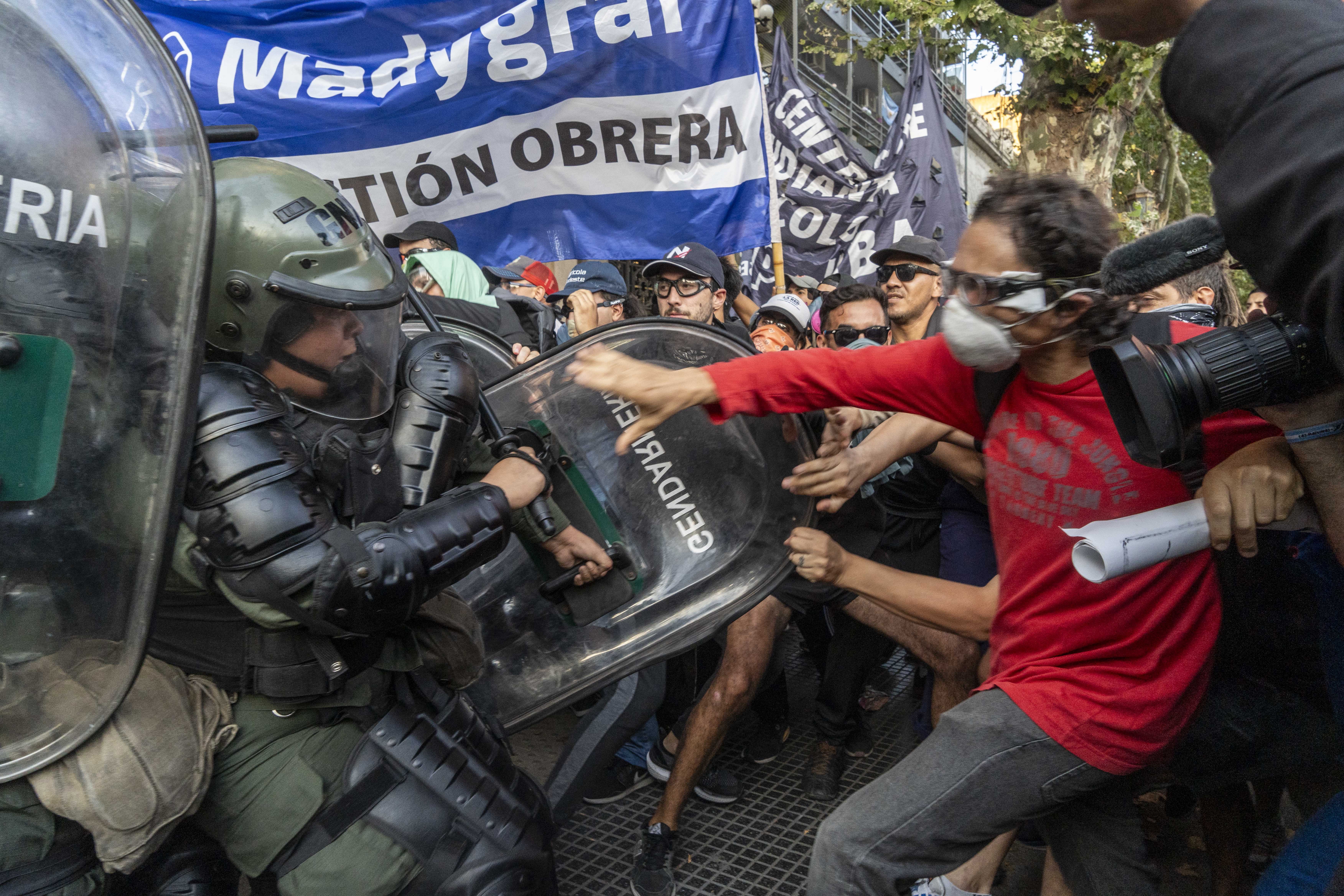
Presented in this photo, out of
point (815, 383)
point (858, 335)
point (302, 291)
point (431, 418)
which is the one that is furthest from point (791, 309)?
point (302, 291)

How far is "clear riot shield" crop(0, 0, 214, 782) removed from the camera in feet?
4.85

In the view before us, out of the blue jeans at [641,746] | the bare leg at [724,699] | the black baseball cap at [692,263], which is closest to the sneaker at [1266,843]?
the bare leg at [724,699]

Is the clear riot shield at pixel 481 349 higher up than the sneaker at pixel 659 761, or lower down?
higher up

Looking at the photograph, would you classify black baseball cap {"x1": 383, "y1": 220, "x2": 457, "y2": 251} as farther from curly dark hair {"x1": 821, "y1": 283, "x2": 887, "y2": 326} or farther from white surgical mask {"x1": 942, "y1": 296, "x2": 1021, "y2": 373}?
white surgical mask {"x1": 942, "y1": 296, "x2": 1021, "y2": 373}

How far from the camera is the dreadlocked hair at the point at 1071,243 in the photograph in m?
1.81

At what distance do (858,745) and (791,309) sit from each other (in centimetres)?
204

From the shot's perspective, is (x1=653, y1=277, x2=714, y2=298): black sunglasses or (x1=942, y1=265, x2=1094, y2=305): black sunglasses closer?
(x1=942, y1=265, x2=1094, y2=305): black sunglasses

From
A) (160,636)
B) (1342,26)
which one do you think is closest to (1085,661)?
(1342,26)

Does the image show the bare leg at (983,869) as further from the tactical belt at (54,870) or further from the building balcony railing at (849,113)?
the building balcony railing at (849,113)

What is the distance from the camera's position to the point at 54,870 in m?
1.68

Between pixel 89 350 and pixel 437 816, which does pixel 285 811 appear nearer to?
pixel 437 816

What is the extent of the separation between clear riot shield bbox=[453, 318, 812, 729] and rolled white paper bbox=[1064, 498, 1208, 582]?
3.30ft

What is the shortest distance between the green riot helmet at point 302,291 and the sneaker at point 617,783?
205 centimetres

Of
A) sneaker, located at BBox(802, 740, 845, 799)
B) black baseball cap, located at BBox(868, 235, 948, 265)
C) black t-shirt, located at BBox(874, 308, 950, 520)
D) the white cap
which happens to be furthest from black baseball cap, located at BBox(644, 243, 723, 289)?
sneaker, located at BBox(802, 740, 845, 799)
